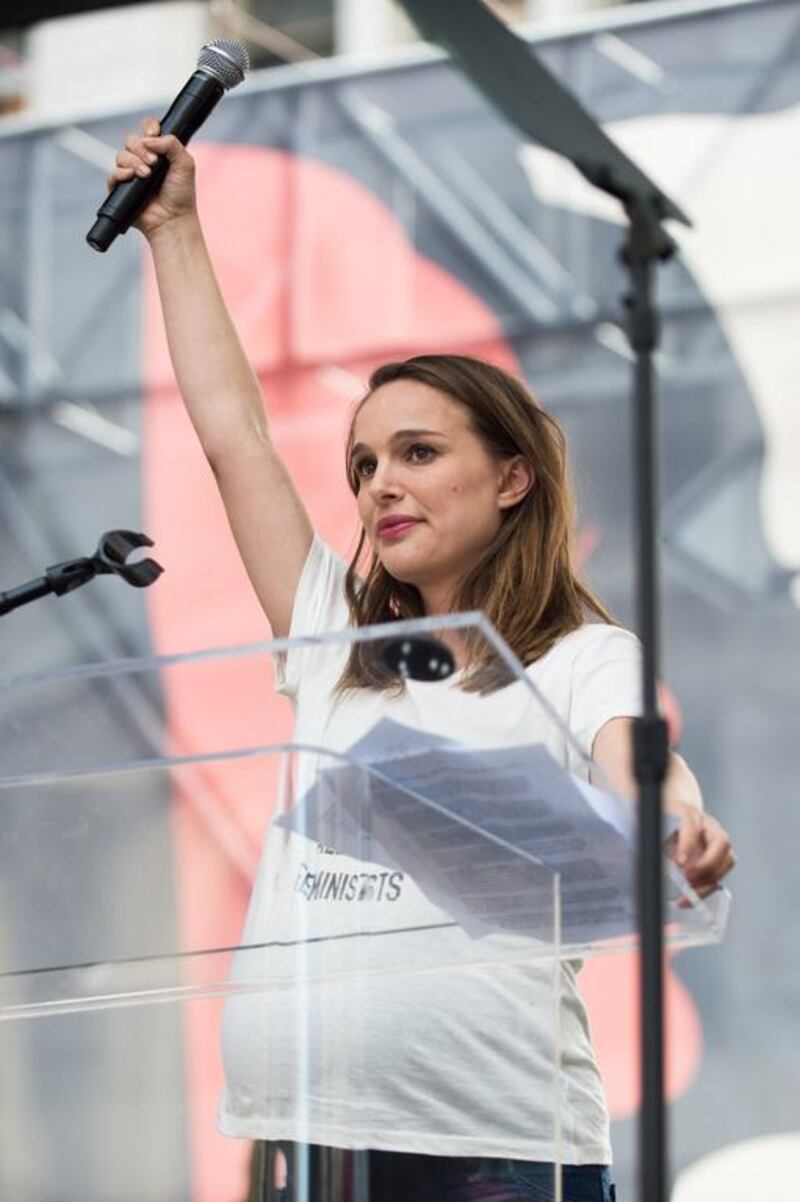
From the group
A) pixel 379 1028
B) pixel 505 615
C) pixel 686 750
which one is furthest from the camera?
pixel 686 750

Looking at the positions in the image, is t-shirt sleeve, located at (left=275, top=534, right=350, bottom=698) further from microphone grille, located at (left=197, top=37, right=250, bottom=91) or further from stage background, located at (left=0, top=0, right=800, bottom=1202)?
stage background, located at (left=0, top=0, right=800, bottom=1202)

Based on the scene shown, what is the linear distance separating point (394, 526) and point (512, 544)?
0.36 ft

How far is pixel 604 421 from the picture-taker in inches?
180

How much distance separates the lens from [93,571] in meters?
1.70

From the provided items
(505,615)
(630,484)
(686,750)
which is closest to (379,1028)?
(505,615)

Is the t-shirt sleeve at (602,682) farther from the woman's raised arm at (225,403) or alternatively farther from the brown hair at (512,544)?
the woman's raised arm at (225,403)

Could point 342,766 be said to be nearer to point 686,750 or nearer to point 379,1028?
point 379,1028

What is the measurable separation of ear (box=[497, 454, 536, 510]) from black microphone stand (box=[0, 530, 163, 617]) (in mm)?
315

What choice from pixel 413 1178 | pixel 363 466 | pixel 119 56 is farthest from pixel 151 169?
pixel 119 56

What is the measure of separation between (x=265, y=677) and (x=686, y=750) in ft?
9.48

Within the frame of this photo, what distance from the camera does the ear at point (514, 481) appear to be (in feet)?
6.06

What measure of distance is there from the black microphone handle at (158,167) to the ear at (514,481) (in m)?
0.39

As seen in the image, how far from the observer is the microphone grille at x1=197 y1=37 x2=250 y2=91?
1.77 metres

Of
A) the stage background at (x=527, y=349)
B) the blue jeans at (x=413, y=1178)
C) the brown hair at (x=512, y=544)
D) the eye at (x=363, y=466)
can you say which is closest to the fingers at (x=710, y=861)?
the blue jeans at (x=413, y=1178)
